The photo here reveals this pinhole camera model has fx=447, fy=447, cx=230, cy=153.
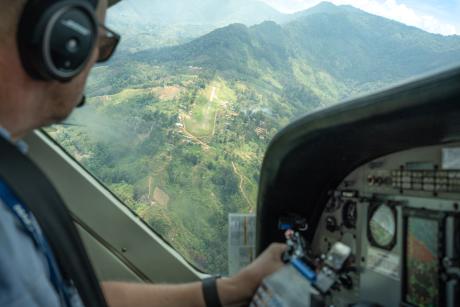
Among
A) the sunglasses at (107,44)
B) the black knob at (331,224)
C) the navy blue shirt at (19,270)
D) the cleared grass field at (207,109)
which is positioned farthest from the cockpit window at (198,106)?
the navy blue shirt at (19,270)

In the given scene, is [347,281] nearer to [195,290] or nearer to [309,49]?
[195,290]

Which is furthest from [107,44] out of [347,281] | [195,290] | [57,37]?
[347,281]

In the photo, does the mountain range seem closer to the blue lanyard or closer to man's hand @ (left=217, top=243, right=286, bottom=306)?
man's hand @ (left=217, top=243, right=286, bottom=306)

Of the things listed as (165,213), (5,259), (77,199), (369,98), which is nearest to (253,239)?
(165,213)

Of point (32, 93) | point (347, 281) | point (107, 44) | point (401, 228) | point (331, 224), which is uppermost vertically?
point (107, 44)

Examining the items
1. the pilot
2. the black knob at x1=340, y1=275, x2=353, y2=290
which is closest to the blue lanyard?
the pilot

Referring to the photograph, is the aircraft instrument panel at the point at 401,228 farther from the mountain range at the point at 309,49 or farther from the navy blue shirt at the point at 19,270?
the navy blue shirt at the point at 19,270
